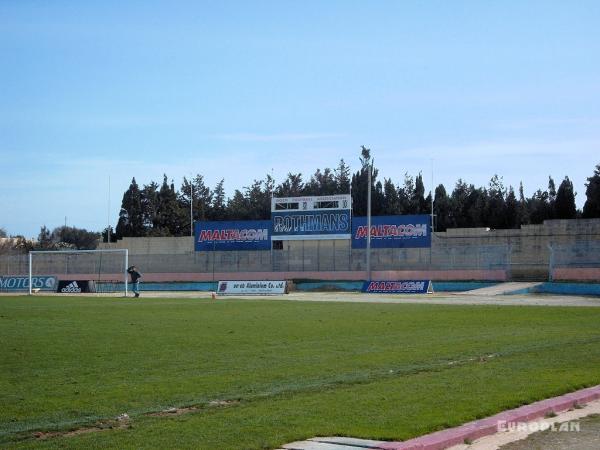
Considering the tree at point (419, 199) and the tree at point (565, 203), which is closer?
the tree at point (565, 203)

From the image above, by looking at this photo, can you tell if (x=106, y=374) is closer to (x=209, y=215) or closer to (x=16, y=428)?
(x=16, y=428)

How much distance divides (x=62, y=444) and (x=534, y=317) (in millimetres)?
20907

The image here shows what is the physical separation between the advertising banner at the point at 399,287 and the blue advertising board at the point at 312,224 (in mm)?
11040

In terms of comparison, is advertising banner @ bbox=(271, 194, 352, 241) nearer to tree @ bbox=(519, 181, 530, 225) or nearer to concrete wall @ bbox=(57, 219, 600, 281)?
concrete wall @ bbox=(57, 219, 600, 281)

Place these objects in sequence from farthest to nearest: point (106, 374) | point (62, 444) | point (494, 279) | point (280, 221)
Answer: point (280, 221) → point (494, 279) → point (106, 374) → point (62, 444)

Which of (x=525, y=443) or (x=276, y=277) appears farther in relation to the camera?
(x=276, y=277)

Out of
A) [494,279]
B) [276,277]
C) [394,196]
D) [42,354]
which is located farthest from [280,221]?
[42,354]

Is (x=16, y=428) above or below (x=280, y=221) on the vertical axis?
below

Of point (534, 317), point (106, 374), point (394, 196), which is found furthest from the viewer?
point (394, 196)

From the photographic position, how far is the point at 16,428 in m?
9.27

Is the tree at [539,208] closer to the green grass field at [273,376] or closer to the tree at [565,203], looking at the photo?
the tree at [565,203]

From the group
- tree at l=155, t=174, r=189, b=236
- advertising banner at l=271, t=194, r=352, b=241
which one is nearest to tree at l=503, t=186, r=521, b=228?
advertising banner at l=271, t=194, r=352, b=241

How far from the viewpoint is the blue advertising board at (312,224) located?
2660 inches

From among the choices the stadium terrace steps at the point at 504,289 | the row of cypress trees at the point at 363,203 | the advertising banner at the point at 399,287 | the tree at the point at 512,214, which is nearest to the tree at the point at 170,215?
the row of cypress trees at the point at 363,203
